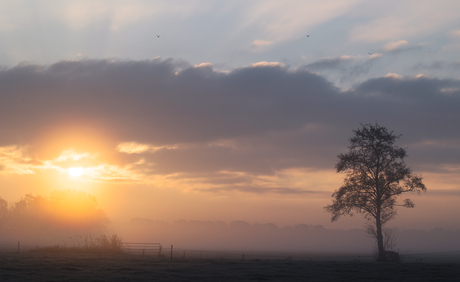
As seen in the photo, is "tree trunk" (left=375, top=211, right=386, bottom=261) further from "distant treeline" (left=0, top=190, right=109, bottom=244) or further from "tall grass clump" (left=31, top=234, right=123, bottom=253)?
"distant treeline" (left=0, top=190, right=109, bottom=244)

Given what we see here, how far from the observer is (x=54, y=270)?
106 feet

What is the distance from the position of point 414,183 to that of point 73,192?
133572mm

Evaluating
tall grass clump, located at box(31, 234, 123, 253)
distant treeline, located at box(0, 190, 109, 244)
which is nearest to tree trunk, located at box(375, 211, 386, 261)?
tall grass clump, located at box(31, 234, 123, 253)

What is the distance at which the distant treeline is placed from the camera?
470ft

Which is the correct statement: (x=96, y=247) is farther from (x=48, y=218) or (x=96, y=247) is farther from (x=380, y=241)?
(x=48, y=218)

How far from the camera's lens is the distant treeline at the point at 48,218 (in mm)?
143250

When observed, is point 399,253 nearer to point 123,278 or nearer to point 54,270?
point 123,278

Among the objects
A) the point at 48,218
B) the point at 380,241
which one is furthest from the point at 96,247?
the point at 48,218

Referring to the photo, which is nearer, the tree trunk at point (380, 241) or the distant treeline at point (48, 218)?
the tree trunk at point (380, 241)

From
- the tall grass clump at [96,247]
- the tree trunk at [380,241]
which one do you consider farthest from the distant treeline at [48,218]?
the tree trunk at [380,241]

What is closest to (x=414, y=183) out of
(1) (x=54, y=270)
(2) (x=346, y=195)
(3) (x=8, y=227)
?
(2) (x=346, y=195)

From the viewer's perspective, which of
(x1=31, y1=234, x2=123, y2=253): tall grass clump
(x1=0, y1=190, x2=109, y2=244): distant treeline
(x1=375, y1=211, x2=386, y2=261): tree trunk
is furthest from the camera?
(x1=0, y1=190, x2=109, y2=244): distant treeline

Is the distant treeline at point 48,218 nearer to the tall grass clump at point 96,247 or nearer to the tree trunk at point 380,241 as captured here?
the tall grass clump at point 96,247

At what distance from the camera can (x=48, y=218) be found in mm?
142875
